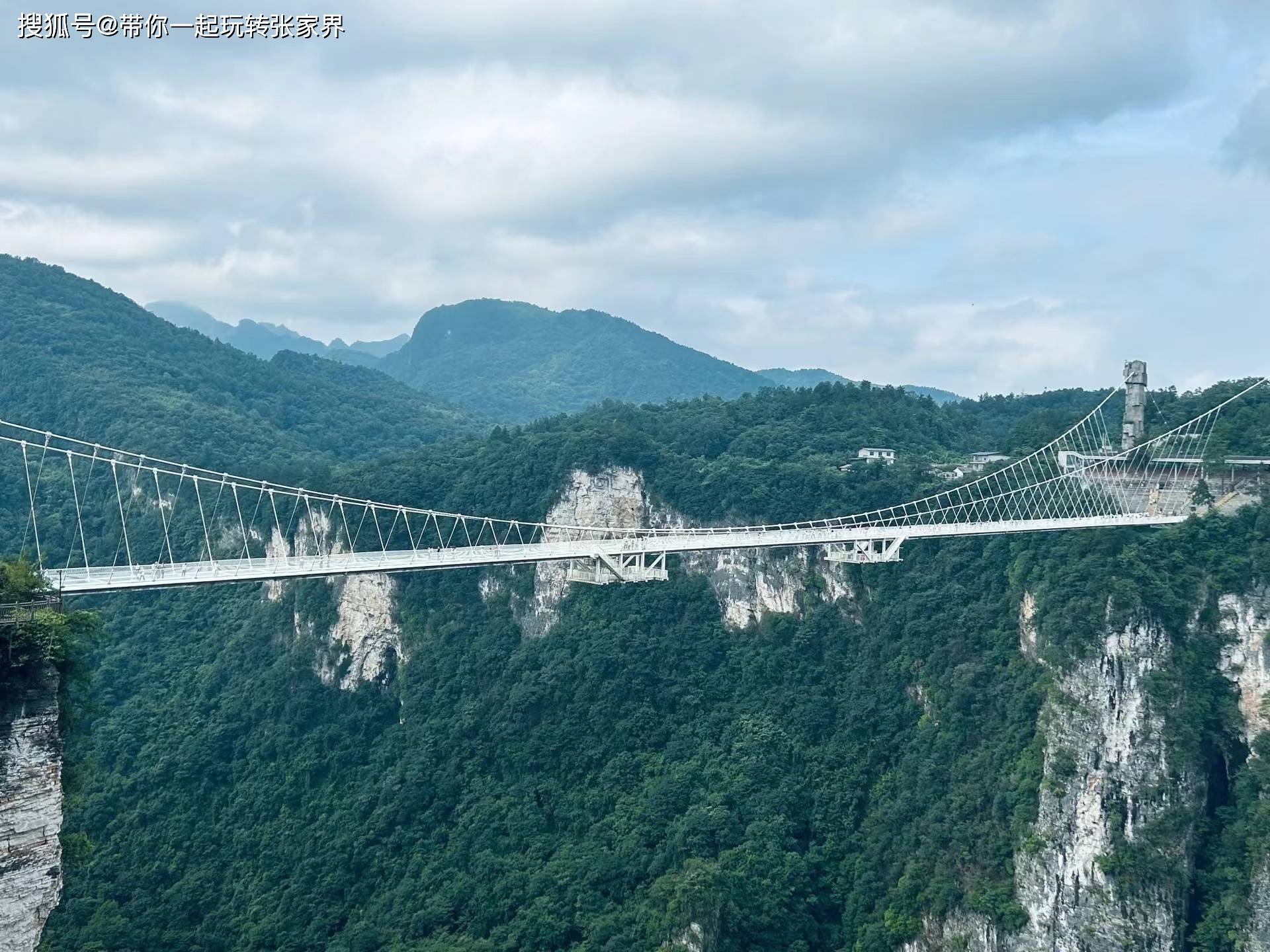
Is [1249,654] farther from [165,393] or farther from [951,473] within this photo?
[165,393]

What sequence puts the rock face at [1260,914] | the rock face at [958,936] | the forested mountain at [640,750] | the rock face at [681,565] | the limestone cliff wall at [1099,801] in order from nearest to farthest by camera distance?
the rock face at [1260,914]
the limestone cliff wall at [1099,801]
the rock face at [958,936]
the forested mountain at [640,750]
the rock face at [681,565]

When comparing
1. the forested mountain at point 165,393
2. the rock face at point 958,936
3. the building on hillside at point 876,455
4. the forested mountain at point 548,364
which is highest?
the forested mountain at point 548,364

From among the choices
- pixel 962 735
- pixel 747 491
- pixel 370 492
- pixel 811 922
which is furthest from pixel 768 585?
pixel 370 492

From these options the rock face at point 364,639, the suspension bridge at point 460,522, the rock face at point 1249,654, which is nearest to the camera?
the suspension bridge at point 460,522

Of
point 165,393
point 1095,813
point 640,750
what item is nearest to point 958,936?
point 1095,813

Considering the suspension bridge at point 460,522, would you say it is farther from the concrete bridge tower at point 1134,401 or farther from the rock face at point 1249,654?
the rock face at point 1249,654

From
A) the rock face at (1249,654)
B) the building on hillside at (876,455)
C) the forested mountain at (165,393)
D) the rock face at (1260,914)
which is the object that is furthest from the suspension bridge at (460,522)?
the rock face at (1260,914)

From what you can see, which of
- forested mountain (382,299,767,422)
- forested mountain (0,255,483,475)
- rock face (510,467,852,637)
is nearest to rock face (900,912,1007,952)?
rock face (510,467,852,637)
